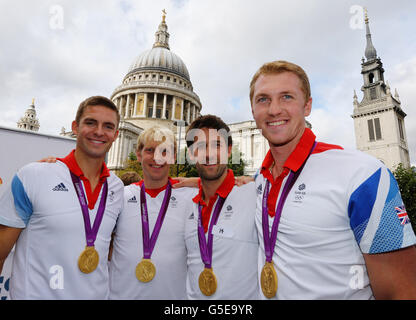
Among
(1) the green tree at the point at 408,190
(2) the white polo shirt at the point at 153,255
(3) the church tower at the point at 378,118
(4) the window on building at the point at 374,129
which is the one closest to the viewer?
(2) the white polo shirt at the point at 153,255

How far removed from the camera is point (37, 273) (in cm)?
284

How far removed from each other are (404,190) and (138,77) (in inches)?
2443

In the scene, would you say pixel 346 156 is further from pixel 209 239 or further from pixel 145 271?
pixel 145 271

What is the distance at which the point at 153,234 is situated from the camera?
139 inches

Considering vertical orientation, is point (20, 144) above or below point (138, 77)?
below

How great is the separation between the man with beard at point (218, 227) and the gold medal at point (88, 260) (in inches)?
44.2

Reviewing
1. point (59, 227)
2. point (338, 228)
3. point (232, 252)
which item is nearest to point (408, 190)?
point (232, 252)

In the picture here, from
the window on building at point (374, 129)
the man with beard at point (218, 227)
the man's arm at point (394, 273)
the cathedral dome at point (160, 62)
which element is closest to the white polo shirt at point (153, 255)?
the man with beard at point (218, 227)

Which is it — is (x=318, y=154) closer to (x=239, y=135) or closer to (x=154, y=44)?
(x=239, y=135)

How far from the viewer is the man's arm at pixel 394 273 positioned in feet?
6.01

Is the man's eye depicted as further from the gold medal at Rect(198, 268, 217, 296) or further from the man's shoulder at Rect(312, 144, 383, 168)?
the gold medal at Rect(198, 268, 217, 296)

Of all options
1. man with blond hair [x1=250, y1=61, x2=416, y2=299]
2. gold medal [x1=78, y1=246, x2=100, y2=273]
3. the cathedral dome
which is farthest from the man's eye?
the cathedral dome

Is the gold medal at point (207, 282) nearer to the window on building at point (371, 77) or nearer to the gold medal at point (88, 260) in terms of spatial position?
the gold medal at point (88, 260)
